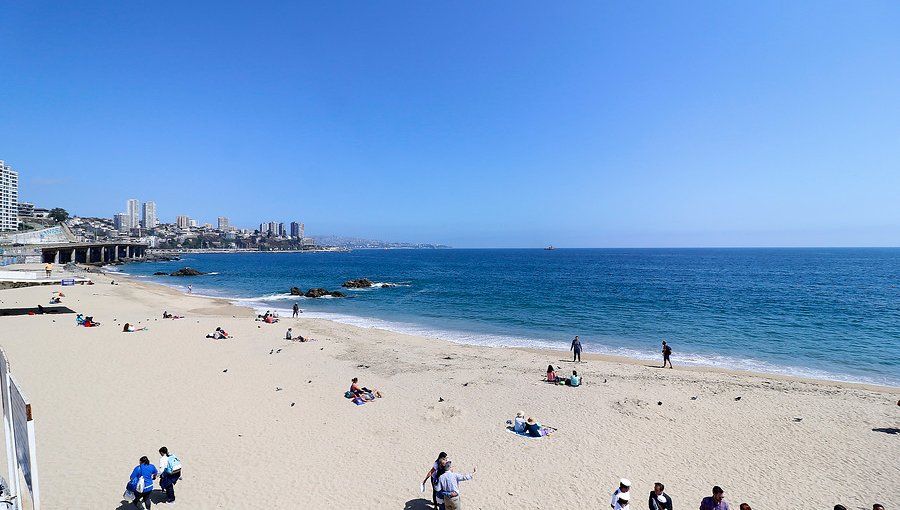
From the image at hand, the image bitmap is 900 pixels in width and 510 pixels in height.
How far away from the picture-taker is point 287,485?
8.68 meters

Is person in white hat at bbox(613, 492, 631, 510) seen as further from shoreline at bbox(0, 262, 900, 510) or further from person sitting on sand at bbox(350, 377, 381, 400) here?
person sitting on sand at bbox(350, 377, 381, 400)

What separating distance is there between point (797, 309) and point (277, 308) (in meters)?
48.2

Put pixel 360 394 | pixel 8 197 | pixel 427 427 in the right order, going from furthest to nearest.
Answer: pixel 8 197, pixel 360 394, pixel 427 427

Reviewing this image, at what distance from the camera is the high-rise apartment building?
142375 mm

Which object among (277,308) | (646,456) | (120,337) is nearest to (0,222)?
(277,308)

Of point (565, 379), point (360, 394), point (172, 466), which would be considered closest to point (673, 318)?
point (565, 379)

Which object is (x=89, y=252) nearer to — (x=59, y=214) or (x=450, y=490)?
(x=59, y=214)

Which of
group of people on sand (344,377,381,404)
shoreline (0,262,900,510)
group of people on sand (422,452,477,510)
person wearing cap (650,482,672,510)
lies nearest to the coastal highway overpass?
shoreline (0,262,900,510)

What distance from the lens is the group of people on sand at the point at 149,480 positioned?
7562 mm

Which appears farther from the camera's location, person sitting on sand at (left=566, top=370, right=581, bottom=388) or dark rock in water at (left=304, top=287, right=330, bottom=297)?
dark rock in water at (left=304, top=287, right=330, bottom=297)

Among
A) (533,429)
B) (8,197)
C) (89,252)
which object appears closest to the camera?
(533,429)

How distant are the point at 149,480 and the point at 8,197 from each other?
218 metres

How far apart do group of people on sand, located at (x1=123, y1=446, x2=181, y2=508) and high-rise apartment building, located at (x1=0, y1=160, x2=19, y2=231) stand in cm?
19104

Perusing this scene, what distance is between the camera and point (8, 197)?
154m
